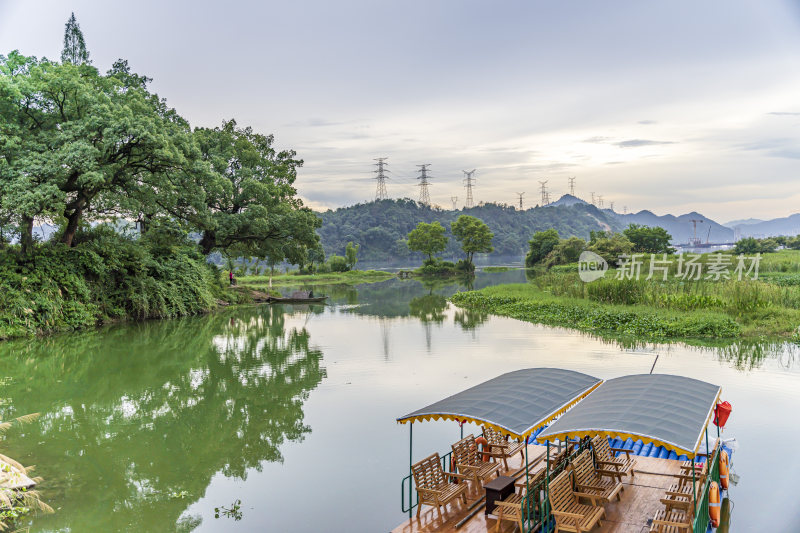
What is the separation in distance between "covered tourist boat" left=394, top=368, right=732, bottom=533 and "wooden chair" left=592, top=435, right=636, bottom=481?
0.02 metres

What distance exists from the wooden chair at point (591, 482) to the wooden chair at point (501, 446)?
1.27 metres

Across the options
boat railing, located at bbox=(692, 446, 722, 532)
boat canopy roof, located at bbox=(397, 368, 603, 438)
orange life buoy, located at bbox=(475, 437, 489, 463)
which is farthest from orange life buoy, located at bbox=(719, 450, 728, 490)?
orange life buoy, located at bbox=(475, 437, 489, 463)

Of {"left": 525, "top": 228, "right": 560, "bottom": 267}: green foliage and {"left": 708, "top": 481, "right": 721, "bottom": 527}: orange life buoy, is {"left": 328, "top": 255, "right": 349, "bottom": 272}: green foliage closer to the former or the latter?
{"left": 525, "top": 228, "right": 560, "bottom": 267}: green foliage

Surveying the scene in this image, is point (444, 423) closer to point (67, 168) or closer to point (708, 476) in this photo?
point (708, 476)

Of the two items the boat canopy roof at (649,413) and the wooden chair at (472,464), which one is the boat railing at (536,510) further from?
the wooden chair at (472,464)

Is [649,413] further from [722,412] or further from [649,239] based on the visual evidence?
[649,239]

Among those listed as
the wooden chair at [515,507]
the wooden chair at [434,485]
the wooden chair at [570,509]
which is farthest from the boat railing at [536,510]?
the wooden chair at [434,485]

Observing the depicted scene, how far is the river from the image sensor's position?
25.4 ft

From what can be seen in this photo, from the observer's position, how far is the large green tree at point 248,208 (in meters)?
33.4

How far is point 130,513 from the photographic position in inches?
298

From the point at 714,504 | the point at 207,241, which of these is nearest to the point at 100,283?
the point at 207,241

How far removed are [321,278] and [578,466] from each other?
5529 cm

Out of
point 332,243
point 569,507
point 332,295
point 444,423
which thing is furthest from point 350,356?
point 332,243

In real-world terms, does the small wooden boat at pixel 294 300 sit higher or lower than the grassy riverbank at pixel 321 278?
lower
